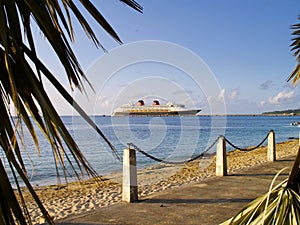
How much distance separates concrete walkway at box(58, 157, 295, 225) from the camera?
416cm

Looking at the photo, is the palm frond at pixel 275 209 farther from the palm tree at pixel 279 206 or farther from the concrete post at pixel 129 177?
the concrete post at pixel 129 177

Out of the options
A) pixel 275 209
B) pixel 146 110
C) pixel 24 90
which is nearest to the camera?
pixel 24 90

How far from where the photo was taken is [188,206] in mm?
4777

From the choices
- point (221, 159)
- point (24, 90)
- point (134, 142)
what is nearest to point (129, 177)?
point (221, 159)

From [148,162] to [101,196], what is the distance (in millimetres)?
11891

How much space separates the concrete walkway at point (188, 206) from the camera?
4.16m

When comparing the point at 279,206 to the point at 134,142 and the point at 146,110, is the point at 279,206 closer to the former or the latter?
the point at 146,110

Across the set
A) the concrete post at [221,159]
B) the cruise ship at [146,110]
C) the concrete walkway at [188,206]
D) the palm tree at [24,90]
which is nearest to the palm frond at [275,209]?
the palm tree at [24,90]

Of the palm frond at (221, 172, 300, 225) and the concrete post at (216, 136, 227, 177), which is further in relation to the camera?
the concrete post at (216, 136, 227, 177)

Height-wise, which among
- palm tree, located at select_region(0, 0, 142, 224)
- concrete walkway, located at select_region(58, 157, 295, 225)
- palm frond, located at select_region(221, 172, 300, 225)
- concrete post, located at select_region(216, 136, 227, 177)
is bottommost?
concrete walkway, located at select_region(58, 157, 295, 225)

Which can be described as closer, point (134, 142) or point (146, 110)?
point (146, 110)

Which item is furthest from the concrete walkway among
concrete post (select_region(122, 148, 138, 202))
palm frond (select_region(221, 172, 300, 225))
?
palm frond (select_region(221, 172, 300, 225))

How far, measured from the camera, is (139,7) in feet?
2.84

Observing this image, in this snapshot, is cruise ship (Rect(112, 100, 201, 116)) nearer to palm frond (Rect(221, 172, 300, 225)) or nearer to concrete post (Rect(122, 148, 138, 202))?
concrete post (Rect(122, 148, 138, 202))
